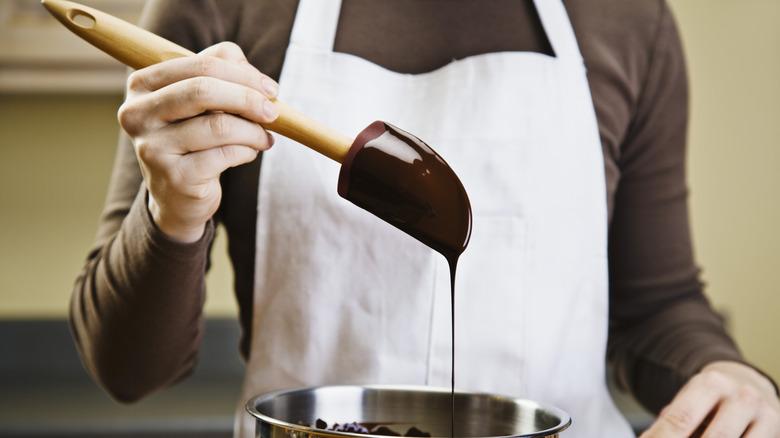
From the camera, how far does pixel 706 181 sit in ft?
6.11

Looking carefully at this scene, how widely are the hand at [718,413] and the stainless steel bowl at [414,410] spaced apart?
5.0 inches

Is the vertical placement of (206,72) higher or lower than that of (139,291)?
higher

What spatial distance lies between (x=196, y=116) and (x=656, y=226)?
64 centimetres

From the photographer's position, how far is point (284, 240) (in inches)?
32.0

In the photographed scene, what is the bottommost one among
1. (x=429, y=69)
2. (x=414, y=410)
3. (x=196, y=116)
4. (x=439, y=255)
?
(x=414, y=410)

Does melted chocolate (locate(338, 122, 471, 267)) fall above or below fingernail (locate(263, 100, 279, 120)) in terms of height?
below

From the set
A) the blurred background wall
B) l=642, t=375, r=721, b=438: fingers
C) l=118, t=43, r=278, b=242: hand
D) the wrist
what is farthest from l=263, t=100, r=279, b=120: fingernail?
the blurred background wall

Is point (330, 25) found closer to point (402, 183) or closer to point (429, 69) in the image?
point (429, 69)

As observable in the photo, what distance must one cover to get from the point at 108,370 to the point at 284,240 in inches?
8.9

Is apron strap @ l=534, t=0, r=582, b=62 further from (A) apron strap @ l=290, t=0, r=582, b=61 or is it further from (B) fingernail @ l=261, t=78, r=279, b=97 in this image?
(B) fingernail @ l=261, t=78, r=279, b=97

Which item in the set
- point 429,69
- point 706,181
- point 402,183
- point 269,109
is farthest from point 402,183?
point 706,181

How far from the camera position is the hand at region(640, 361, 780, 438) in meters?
0.68

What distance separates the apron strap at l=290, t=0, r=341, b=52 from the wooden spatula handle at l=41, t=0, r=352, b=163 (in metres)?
0.27

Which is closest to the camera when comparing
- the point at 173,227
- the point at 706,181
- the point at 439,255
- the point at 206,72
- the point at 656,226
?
the point at 206,72
